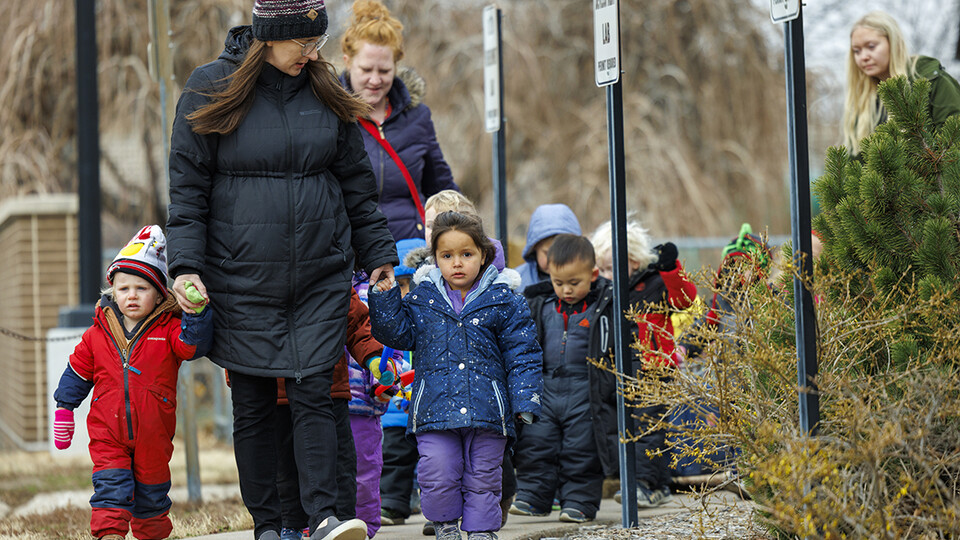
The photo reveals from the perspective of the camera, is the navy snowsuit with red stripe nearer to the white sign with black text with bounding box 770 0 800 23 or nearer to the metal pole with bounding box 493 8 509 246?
the white sign with black text with bounding box 770 0 800 23

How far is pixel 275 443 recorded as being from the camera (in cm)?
483

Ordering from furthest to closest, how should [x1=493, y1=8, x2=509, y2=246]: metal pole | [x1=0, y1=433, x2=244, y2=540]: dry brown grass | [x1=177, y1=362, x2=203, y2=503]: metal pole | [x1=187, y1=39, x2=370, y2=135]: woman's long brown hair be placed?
[x1=177, y1=362, x2=203, y2=503]: metal pole → [x1=493, y1=8, x2=509, y2=246]: metal pole → [x1=0, y1=433, x2=244, y2=540]: dry brown grass → [x1=187, y1=39, x2=370, y2=135]: woman's long brown hair

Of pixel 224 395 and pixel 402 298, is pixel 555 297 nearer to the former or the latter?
pixel 402 298

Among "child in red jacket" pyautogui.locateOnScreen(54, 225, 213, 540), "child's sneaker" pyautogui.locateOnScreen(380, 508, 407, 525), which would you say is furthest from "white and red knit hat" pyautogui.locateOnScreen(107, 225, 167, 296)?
"child's sneaker" pyautogui.locateOnScreen(380, 508, 407, 525)

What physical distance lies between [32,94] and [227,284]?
10342mm

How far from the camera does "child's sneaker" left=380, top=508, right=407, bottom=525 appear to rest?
6.07 meters

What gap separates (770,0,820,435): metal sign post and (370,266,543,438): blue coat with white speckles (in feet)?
3.61

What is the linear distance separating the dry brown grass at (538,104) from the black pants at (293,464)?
933 centimetres

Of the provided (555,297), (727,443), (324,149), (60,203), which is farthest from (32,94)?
(727,443)

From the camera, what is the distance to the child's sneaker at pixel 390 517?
607 centimetres

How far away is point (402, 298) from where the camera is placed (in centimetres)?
512

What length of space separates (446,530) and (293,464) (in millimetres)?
654

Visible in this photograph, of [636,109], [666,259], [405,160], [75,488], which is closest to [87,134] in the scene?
[75,488]

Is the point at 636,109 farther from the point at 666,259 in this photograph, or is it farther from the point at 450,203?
the point at 450,203
